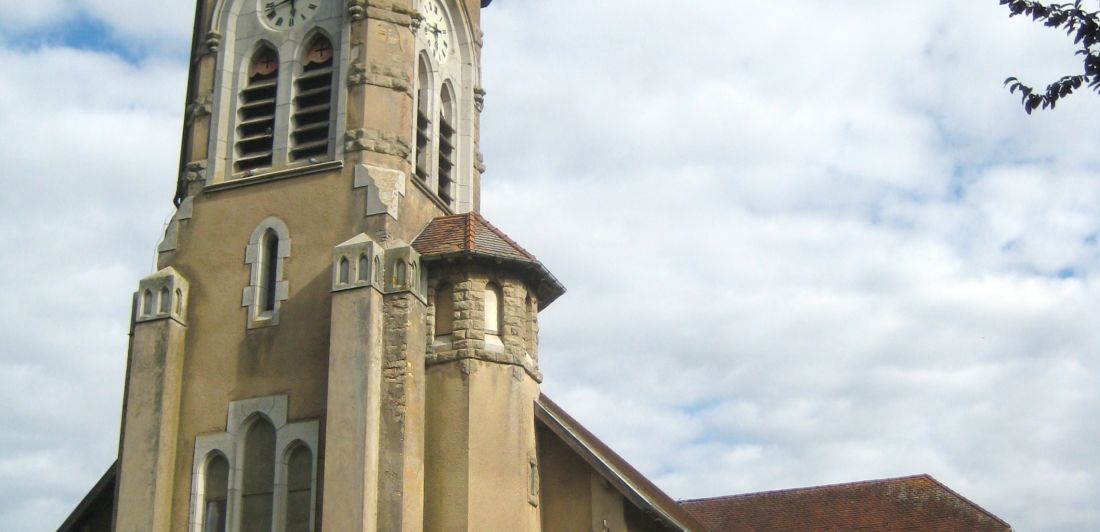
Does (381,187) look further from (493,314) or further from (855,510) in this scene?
(855,510)

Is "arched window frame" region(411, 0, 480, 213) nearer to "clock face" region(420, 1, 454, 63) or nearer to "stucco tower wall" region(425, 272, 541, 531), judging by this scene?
"clock face" region(420, 1, 454, 63)

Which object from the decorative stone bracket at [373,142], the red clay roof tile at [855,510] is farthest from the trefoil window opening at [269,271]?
the red clay roof tile at [855,510]

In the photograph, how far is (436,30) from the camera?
26.7m

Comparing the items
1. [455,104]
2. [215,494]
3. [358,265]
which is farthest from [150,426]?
[455,104]

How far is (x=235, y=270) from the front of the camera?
22.9 meters

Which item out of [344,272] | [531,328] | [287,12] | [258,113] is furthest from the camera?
[287,12]

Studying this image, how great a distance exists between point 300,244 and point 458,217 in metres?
2.73

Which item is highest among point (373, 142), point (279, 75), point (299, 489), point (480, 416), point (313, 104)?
point (279, 75)

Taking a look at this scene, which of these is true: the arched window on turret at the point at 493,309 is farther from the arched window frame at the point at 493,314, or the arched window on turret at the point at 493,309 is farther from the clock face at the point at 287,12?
the clock face at the point at 287,12

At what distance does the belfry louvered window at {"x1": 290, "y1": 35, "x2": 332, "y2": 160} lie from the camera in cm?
2388

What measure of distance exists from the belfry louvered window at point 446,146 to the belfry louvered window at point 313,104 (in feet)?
8.27

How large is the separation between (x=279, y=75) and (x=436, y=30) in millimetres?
3474

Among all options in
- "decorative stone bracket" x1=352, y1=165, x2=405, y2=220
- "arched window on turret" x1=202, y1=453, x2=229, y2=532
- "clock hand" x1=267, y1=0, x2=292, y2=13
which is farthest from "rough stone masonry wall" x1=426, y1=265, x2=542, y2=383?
"clock hand" x1=267, y1=0, x2=292, y2=13

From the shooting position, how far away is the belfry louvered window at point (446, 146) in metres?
25.9
